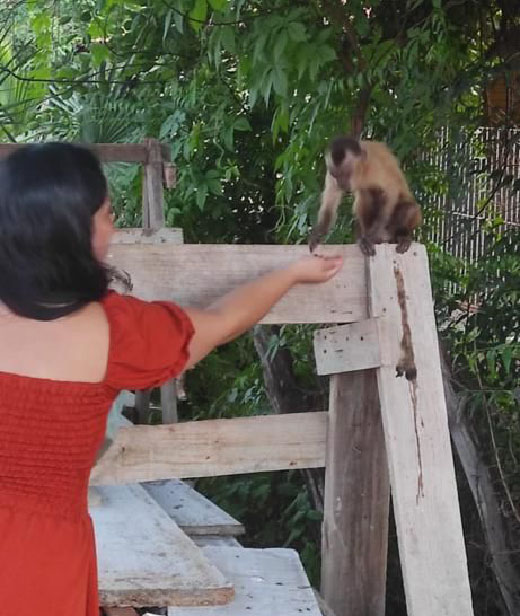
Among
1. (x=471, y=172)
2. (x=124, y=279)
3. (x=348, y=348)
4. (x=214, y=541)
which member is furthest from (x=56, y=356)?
(x=471, y=172)

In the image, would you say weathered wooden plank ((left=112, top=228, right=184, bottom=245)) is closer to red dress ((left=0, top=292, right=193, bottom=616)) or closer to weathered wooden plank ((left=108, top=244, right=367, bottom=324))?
weathered wooden plank ((left=108, top=244, right=367, bottom=324))

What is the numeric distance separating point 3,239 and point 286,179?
6.78 ft

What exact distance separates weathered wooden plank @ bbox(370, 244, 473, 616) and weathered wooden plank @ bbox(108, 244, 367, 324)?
46mm

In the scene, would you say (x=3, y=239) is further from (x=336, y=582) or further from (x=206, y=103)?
(x=206, y=103)

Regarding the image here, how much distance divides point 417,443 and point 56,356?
753 mm

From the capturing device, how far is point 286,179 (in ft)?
10.4

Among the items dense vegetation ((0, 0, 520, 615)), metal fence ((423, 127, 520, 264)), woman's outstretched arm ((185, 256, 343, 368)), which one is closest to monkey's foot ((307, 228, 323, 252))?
woman's outstretched arm ((185, 256, 343, 368))

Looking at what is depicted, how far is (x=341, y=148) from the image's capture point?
2.40m

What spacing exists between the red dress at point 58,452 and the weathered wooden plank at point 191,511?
1.01 metres

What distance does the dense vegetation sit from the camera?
277 centimetres

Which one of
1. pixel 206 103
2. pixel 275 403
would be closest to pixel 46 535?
pixel 275 403

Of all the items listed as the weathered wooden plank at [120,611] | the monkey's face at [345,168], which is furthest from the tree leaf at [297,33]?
the weathered wooden plank at [120,611]

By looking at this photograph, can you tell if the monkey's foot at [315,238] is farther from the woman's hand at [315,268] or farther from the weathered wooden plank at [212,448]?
the weathered wooden plank at [212,448]

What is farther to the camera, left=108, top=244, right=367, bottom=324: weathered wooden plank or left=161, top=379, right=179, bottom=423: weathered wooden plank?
left=161, top=379, right=179, bottom=423: weathered wooden plank
